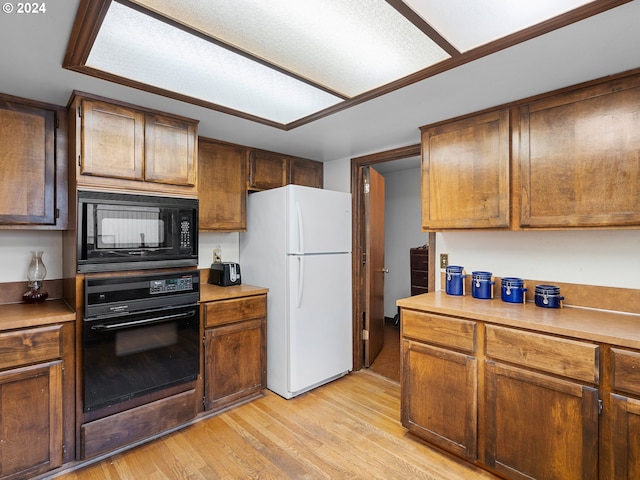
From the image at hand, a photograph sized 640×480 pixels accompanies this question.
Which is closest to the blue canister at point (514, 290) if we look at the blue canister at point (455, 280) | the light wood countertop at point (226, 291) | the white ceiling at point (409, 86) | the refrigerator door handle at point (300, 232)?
Answer: the blue canister at point (455, 280)

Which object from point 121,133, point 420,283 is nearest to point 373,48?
point 121,133

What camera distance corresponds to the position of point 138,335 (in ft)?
6.95

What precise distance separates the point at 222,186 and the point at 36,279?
1.43 metres

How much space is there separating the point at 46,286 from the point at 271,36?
223 cm

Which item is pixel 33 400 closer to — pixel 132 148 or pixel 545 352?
pixel 132 148

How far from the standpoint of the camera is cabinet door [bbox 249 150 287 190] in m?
3.10

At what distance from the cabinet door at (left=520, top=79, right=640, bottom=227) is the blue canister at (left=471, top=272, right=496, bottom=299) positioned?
470 mm

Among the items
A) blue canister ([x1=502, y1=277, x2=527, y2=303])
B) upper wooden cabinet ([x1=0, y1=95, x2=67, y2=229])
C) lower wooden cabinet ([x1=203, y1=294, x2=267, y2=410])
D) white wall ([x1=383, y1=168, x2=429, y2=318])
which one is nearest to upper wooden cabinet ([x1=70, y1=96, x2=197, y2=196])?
upper wooden cabinet ([x1=0, y1=95, x2=67, y2=229])

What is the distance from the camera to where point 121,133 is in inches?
81.1

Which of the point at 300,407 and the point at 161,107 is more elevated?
the point at 161,107

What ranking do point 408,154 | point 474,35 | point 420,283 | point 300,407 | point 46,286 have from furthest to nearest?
1. point 420,283
2. point 408,154
3. point 300,407
4. point 46,286
5. point 474,35

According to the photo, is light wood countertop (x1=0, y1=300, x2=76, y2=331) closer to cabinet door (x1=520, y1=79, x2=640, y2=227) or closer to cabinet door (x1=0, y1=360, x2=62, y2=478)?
cabinet door (x1=0, y1=360, x2=62, y2=478)

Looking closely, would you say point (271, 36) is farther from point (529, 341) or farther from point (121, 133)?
point (529, 341)

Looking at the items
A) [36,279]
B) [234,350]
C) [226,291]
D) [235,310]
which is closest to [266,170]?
[226,291]
